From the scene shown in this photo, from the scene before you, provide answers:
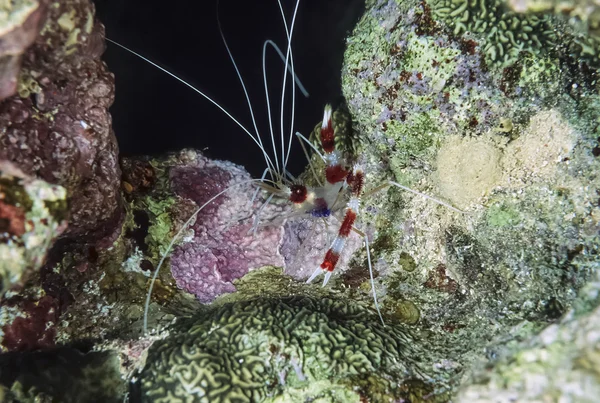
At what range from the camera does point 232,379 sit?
2832mm

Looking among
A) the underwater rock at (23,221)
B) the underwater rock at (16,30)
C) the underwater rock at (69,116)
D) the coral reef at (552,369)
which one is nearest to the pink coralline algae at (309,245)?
the underwater rock at (69,116)

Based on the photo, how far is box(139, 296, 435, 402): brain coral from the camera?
2.79 meters

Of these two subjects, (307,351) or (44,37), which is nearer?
(44,37)

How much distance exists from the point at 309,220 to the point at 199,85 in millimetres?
1498

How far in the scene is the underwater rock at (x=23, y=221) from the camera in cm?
190

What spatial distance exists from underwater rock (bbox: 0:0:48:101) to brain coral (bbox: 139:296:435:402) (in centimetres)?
198

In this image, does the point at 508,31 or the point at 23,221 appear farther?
the point at 508,31

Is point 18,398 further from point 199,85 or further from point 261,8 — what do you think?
point 261,8

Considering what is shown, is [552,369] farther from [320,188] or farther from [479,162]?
[320,188]

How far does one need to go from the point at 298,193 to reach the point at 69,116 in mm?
1771

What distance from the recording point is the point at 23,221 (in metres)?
1.93

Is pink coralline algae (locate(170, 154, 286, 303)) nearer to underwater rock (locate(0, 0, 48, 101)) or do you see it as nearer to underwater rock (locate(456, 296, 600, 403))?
underwater rock (locate(0, 0, 48, 101))

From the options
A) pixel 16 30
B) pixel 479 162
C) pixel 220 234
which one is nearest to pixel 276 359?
pixel 220 234

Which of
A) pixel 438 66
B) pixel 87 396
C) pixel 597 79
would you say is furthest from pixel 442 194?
pixel 87 396
